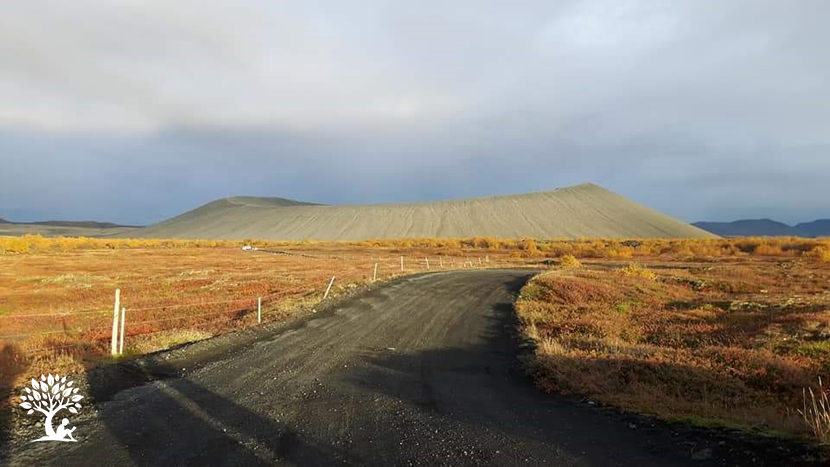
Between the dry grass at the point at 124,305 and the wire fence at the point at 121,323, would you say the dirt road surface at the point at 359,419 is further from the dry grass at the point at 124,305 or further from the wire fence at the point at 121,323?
the wire fence at the point at 121,323

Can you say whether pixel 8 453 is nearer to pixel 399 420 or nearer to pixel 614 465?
pixel 399 420

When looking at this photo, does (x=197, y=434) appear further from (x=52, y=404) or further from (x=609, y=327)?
(x=609, y=327)

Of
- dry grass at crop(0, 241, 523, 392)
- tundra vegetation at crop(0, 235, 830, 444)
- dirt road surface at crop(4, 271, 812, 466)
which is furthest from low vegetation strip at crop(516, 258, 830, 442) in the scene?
dry grass at crop(0, 241, 523, 392)

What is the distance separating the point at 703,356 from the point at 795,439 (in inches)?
300

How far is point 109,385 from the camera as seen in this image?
10.1 metres

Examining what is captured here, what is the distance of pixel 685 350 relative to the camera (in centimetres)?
1415

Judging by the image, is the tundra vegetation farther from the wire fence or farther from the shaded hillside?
the shaded hillside

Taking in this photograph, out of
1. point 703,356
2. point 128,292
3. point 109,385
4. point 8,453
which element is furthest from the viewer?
point 128,292

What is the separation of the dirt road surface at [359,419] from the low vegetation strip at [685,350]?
93 centimetres

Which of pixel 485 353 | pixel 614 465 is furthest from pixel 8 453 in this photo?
pixel 485 353

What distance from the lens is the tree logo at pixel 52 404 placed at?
7.35 m

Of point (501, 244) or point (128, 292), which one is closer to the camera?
point (128, 292)

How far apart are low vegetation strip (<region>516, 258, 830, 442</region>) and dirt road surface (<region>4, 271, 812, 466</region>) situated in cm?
93

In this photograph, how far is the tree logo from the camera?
24.1 ft
